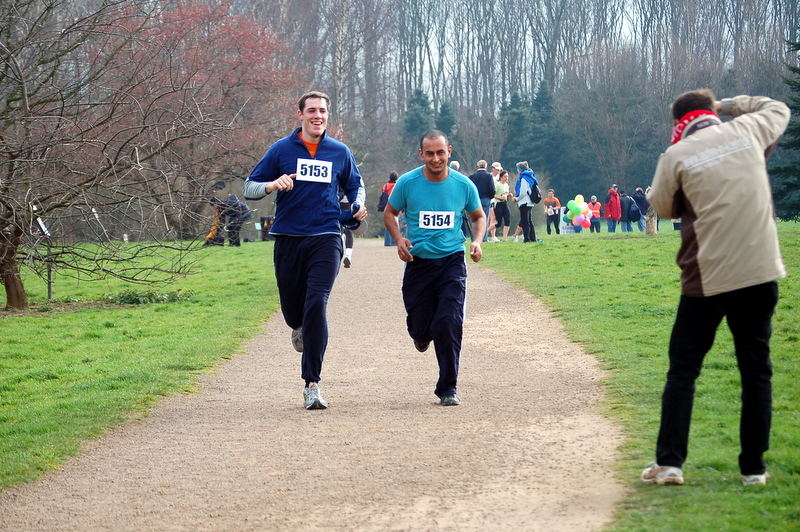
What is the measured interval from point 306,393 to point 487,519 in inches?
123

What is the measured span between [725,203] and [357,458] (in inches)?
95.4

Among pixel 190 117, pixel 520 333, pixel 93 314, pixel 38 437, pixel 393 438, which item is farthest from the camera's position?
pixel 93 314

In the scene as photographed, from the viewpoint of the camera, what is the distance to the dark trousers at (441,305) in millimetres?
7477

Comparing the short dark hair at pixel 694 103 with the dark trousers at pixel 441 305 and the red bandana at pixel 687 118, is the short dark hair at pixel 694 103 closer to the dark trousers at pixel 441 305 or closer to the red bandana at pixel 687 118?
the red bandana at pixel 687 118

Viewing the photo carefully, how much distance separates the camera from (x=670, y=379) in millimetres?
4957

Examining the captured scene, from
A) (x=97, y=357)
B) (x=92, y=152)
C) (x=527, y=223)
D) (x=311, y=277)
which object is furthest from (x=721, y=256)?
(x=527, y=223)

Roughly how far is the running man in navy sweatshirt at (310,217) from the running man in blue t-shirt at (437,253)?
40 centimetres

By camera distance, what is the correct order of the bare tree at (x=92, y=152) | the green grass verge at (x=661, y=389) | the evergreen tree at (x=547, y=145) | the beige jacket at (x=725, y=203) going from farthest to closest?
the evergreen tree at (x=547, y=145), the bare tree at (x=92, y=152), the beige jacket at (x=725, y=203), the green grass verge at (x=661, y=389)

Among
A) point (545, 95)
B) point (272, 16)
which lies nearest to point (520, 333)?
point (272, 16)

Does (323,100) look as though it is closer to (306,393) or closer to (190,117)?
(306,393)

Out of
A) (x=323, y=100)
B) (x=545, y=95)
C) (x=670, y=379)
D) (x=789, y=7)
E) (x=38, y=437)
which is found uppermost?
(x=789, y=7)

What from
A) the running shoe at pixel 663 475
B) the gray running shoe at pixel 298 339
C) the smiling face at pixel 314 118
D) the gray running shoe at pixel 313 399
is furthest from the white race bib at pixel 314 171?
the running shoe at pixel 663 475

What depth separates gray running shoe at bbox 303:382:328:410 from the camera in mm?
7543

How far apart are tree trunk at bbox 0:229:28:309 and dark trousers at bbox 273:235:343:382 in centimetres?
Answer: 569
